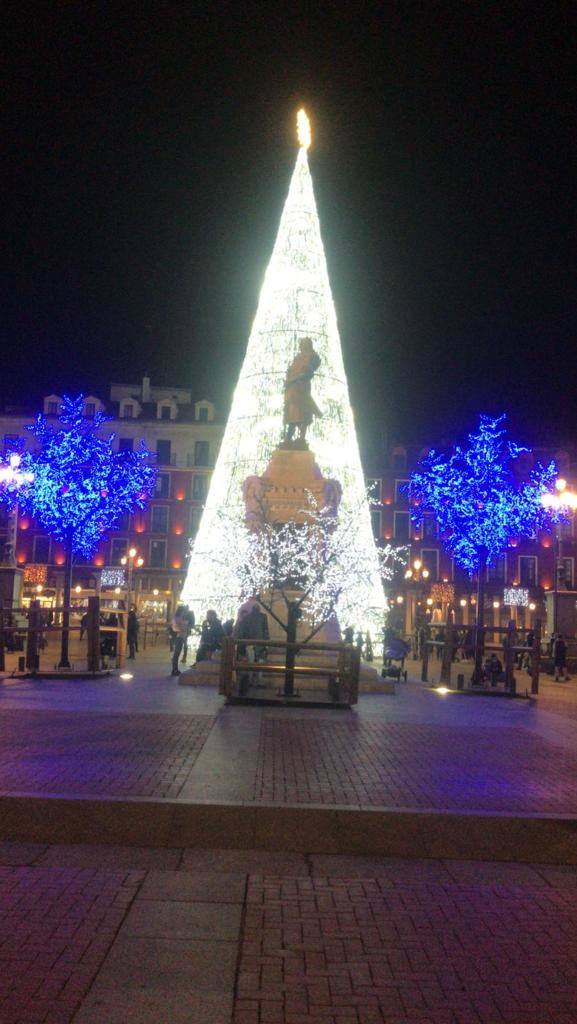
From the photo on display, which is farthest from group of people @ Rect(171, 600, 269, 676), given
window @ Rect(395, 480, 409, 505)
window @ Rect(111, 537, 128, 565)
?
window @ Rect(395, 480, 409, 505)

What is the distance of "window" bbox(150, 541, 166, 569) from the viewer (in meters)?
70.1

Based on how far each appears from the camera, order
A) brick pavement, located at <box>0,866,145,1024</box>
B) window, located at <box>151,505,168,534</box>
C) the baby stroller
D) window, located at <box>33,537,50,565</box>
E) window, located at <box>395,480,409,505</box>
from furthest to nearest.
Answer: window, located at <box>395,480,409,505</box> < window, located at <box>151,505,168,534</box> < window, located at <box>33,537,50,565</box> < the baby stroller < brick pavement, located at <box>0,866,145,1024</box>

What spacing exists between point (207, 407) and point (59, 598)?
18125 millimetres

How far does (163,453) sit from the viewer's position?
72062 millimetres

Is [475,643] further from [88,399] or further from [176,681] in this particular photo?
[88,399]

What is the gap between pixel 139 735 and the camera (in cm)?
1219

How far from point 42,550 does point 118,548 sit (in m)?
5.41

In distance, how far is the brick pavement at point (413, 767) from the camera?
8680 millimetres

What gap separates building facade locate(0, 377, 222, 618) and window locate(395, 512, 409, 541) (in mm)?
14573

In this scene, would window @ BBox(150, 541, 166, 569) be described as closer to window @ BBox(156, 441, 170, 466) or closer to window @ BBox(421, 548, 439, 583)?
window @ BBox(156, 441, 170, 466)

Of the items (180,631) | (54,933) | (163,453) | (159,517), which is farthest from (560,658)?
(163,453)

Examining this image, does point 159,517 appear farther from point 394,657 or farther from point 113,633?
point 394,657

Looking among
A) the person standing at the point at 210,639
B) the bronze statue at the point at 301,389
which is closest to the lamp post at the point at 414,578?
the bronze statue at the point at 301,389

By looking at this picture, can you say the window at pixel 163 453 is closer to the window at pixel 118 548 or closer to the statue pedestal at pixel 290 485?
the window at pixel 118 548
